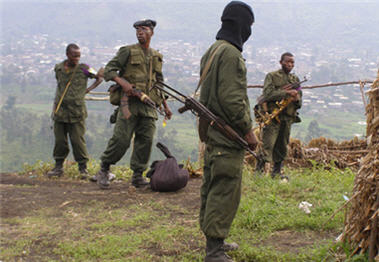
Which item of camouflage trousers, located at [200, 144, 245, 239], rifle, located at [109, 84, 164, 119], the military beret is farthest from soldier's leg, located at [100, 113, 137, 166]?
camouflage trousers, located at [200, 144, 245, 239]

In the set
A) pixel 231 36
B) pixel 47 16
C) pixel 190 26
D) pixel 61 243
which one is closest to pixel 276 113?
pixel 231 36

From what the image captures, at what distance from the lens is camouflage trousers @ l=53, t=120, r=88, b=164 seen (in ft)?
24.3

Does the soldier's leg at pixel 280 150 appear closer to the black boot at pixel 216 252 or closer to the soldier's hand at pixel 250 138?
the soldier's hand at pixel 250 138

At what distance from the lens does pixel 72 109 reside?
23.8 feet

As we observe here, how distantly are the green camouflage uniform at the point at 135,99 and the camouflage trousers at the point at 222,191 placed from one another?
2596 millimetres

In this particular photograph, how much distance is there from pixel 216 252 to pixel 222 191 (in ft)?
1.75

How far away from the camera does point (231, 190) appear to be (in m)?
3.71

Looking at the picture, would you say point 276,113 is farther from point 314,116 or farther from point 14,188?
point 314,116

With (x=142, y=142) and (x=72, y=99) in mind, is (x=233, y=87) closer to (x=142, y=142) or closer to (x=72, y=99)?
(x=142, y=142)

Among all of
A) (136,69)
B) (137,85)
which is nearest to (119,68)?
(136,69)

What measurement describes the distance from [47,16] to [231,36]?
5047 inches

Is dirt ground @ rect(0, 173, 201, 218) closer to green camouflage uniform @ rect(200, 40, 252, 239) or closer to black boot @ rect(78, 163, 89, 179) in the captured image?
black boot @ rect(78, 163, 89, 179)

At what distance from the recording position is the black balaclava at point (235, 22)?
373 cm

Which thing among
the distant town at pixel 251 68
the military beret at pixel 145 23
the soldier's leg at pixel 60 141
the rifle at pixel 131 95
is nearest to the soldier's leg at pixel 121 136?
the rifle at pixel 131 95
